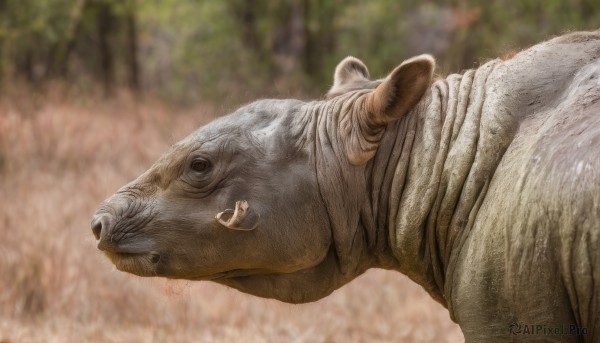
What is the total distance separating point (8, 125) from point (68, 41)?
28.4 feet

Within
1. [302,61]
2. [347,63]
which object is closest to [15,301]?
[347,63]

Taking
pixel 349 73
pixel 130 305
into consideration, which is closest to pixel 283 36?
pixel 130 305

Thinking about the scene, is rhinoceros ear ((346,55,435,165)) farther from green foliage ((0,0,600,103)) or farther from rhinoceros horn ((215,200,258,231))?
green foliage ((0,0,600,103))

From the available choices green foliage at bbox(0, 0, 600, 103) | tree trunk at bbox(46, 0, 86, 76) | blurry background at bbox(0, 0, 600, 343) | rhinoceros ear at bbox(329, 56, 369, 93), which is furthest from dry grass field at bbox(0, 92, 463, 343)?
green foliage at bbox(0, 0, 600, 103)

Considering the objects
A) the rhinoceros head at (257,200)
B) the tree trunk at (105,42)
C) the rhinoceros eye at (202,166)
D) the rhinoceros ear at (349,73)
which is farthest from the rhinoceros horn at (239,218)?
the tree trunk at (105,42)

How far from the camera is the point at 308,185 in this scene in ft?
14.8

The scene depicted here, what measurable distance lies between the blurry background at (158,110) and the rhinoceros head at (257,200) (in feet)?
1.58

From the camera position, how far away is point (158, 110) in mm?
18578

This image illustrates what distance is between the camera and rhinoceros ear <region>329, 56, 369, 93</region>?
5.10 m

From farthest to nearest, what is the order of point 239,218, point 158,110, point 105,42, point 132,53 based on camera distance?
point 105,42 < point 132,53 < point 158,110 < point 239,218

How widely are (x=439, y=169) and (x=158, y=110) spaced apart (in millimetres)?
14725

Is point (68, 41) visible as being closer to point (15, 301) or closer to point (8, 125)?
point (8, 125)

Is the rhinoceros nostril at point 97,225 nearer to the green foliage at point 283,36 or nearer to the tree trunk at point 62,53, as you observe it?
the tree trunk at point 62,53

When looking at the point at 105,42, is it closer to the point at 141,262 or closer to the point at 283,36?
the point at 283,36
